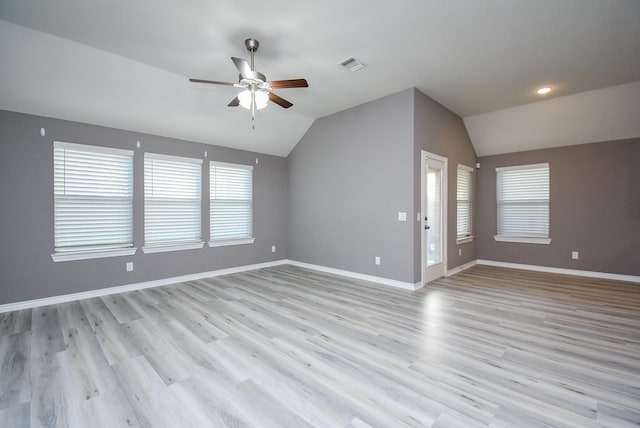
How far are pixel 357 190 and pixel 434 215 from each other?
142 cm

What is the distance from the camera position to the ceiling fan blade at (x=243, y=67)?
2550mm

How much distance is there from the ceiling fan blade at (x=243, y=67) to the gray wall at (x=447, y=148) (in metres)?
2.67

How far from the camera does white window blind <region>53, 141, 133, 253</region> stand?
381cm

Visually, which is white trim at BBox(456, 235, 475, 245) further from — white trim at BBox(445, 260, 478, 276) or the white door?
the white door

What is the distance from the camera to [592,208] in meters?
5.14

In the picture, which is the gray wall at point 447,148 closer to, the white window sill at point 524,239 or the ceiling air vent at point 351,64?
the white window sill at point 524,239

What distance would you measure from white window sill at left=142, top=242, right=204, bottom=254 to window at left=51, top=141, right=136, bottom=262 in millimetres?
208

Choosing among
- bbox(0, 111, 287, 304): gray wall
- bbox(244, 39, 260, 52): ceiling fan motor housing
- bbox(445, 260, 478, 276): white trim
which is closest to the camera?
bbox(244, 39, 260, 52): ceiling fan motor housing

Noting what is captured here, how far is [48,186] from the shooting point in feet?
12.1

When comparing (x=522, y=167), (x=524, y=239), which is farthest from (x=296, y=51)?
(x=524, y=239)

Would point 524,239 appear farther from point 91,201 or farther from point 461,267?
point 91,201

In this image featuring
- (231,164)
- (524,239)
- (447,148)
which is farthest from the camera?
(524,239)

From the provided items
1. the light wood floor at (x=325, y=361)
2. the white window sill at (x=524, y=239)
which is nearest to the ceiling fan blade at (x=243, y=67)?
the light wood floor at (x=325, y=361)

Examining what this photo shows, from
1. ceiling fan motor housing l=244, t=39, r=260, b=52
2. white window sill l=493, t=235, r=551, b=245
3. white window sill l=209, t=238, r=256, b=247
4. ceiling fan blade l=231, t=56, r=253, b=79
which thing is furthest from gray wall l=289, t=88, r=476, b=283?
ceiling fan blade l=231, t=56, r=253, b=79
